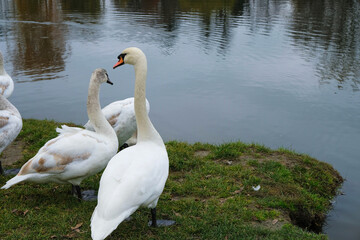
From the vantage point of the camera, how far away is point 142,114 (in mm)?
4805

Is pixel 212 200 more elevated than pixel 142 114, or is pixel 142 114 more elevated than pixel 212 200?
pixel 142 114

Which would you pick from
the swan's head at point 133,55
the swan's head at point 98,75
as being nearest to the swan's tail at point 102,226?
the swan's head at point 133,55

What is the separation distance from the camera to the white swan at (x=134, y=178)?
380 cm

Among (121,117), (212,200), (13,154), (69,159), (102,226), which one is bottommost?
(212,200)

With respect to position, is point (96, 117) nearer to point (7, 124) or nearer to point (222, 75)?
point (7, 124)

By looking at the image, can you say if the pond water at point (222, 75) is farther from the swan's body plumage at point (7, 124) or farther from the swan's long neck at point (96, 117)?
the swan's body plumage at point (7, 124)

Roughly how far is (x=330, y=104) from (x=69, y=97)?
25.2 ft

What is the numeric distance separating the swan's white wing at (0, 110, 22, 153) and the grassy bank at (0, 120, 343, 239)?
1.91 ft

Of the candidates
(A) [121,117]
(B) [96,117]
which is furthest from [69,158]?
(A) [121,117]

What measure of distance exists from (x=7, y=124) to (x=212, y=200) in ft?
10.7

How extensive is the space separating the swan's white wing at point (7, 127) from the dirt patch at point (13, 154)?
3.25 ft

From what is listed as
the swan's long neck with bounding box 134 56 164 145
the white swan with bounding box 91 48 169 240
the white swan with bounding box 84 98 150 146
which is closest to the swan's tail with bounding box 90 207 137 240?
the white swan with bounding box 91 48 169 240

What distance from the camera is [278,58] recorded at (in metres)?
15.8

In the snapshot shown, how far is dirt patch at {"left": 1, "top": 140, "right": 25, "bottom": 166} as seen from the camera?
6.86 m
